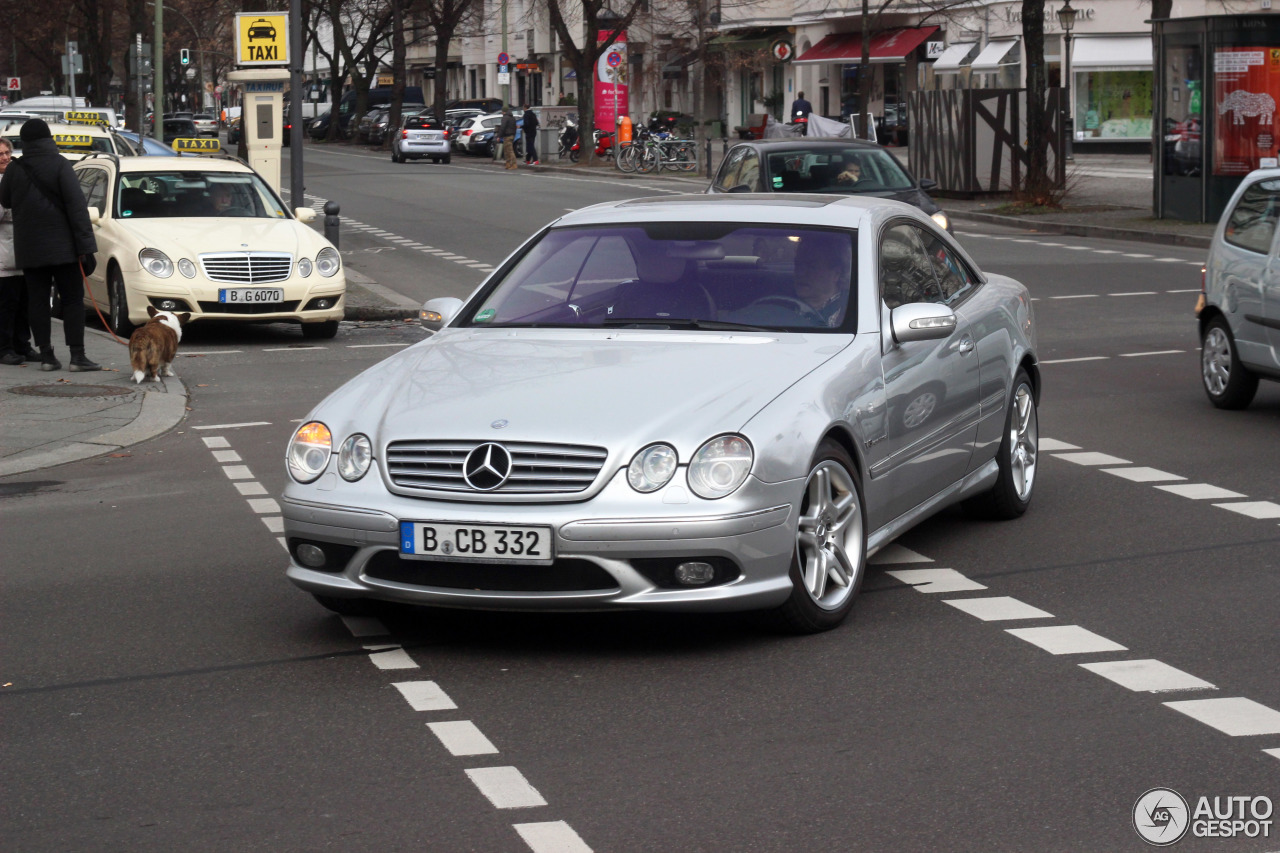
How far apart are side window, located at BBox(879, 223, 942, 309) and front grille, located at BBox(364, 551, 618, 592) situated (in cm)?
198

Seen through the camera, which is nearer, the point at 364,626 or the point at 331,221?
the point at 364,626

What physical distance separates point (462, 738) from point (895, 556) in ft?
9.53

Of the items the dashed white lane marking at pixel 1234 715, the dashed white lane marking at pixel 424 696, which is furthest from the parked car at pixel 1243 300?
the dashed white lane marking at pixel 424 696

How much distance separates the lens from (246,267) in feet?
53.0

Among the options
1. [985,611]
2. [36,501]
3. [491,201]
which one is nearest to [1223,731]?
[985,611]

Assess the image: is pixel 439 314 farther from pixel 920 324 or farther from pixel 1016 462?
pixel 1016 462

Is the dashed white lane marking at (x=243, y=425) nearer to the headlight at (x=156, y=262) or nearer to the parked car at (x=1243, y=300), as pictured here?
the headlight at (x=156, y=262)

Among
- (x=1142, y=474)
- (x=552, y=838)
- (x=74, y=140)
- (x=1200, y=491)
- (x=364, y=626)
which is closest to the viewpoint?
(x=552, y=838)

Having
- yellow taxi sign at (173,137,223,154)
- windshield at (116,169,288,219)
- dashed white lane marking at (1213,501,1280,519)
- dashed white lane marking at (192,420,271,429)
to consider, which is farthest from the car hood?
yellow taxi sign at (173,137,223,154)

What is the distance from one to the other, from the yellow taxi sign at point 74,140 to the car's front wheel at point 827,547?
22.4 m

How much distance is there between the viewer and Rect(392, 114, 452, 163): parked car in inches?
2302

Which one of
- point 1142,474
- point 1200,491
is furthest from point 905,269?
point 1142,474

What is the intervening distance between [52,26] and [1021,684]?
7272 cm

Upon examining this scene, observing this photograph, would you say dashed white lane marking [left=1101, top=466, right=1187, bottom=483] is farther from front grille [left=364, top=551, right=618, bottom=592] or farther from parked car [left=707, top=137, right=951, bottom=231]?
parked car [left=707, top=137, right=951, bottom=231]
